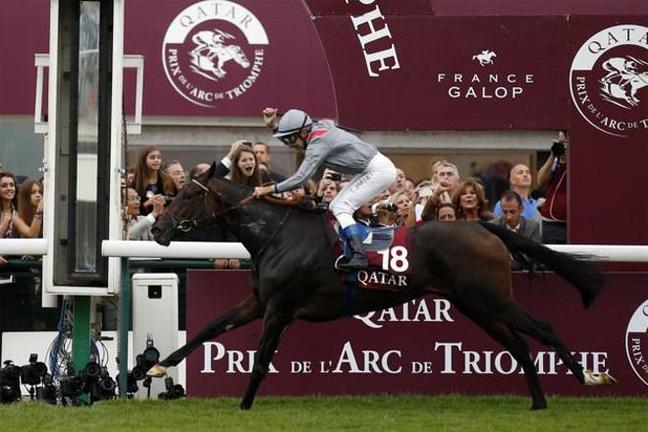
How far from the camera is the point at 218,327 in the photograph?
34.2ft

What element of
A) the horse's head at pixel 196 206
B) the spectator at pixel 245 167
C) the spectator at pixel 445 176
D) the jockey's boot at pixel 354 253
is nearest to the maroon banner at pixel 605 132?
the spectator at pixel 445 176

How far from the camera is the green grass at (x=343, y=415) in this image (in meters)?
9.17

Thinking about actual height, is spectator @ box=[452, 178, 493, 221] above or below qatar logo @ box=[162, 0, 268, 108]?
below

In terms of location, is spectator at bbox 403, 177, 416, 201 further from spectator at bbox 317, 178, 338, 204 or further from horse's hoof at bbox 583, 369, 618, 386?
horse's hoof at bbox 583, 369, 618, 386

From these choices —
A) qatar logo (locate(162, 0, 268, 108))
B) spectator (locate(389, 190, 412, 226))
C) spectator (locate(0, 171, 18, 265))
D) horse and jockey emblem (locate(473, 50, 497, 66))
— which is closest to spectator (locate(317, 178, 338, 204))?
spectator (locate(389, 190, 412, 226))

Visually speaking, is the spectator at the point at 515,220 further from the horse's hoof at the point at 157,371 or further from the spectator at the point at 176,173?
the horse's hoof at the point at 157,371

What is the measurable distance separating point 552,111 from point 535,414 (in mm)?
2942

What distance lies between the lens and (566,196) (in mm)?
12492

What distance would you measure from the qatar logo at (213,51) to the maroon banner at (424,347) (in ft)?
10.4

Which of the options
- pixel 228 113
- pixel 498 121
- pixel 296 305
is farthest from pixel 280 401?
pixel 228 113

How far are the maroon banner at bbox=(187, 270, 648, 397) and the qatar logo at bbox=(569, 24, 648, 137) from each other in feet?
4.19

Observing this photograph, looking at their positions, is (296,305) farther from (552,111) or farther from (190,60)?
(190,60)

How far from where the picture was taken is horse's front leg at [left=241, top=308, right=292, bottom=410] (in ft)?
33.4

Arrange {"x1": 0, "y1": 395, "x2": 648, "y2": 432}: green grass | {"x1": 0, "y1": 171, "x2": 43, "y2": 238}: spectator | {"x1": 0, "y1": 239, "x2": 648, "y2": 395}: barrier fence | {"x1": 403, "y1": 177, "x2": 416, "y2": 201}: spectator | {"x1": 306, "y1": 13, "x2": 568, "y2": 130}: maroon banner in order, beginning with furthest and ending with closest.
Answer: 1. {"x1": 403, "y1": 177, "x2": 416, "y2": 201}: spectator
2. {"x1": 0, "y1": 171, "x2": 43, "y2": 238}: spectator
3. {"x1": 306, "y1": 13, "x2": 568, "y2": 130}: maroon banner
4. {"x1": 0, "y1": 239, "x2": 648, "y2": 395}: barrier fence
5. {"x1": 0, "y1": 395, "x2": 648, "y2": 432}: green grass
